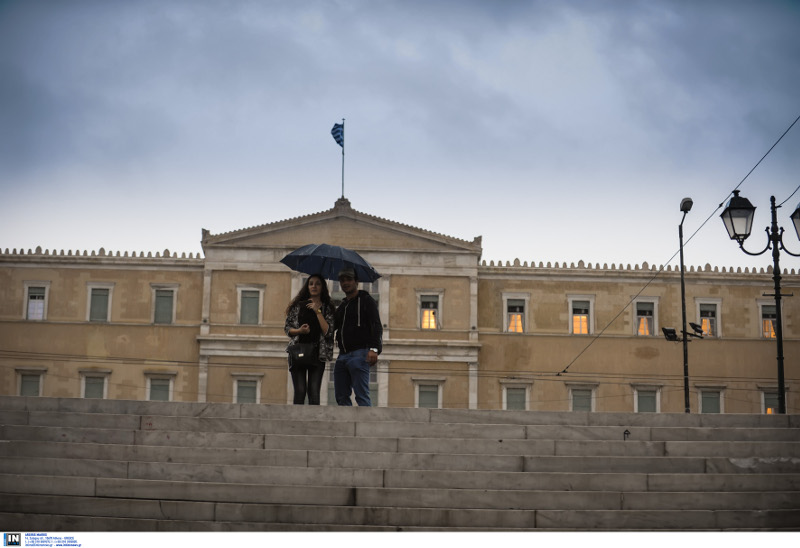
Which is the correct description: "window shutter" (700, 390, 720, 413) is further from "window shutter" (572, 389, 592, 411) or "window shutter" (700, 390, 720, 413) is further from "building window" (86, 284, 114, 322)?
"building window" (86, 284, 114, 322)

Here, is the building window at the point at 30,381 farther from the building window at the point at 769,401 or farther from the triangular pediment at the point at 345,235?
the building window at the point at 769,401

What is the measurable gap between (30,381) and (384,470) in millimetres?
26617

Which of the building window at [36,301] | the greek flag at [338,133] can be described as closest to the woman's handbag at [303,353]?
the greek flag at [338,133]

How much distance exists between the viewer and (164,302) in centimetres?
3325

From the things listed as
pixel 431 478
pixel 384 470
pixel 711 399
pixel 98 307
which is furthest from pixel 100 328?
pixel 431 478

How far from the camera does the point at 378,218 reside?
33094mm

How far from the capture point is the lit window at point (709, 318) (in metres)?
33.6

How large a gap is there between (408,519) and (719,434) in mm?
3529

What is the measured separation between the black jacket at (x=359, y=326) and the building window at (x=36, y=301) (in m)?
25.0

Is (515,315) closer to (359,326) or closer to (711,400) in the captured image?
(711,400)

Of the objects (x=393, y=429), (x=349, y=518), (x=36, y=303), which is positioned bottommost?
(x=349, y=518)

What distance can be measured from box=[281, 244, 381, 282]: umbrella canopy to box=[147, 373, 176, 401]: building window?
70.9ft

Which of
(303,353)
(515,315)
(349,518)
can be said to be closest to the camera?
(349,518)

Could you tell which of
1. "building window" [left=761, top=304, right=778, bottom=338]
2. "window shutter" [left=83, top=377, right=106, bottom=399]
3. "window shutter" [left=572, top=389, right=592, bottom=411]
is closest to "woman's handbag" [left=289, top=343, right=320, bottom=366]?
"window shutter" [left=572, top=389, right=592, bottom=411]
